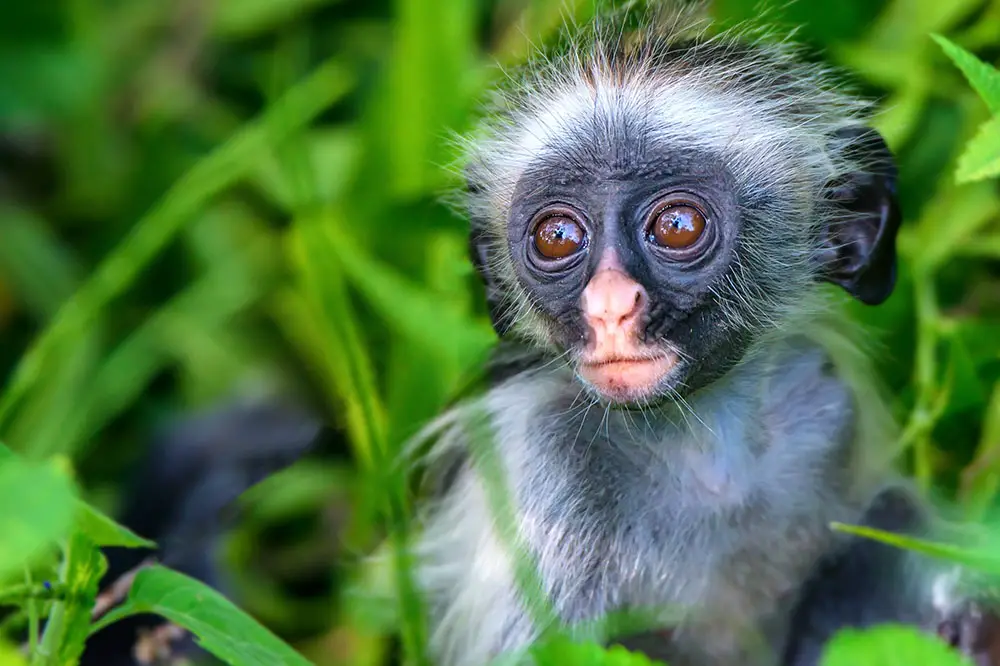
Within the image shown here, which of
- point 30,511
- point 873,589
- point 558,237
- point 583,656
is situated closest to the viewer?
point 30,511

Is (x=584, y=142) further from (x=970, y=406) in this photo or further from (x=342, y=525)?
(x=342, y=525)

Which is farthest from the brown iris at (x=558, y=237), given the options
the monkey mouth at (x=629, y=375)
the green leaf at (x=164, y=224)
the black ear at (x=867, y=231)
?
the green leaf at (x=164, y=224)

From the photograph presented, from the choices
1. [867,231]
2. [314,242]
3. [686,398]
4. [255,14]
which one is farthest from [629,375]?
[255,14]

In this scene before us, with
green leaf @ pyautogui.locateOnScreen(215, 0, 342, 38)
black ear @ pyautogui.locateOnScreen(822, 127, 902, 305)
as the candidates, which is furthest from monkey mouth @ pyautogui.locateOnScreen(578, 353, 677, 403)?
green leaf @ pyautogui.locateOnScreen(215, 0, 342, 38)

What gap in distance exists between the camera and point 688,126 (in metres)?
2.62

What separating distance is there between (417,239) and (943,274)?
5.61ft

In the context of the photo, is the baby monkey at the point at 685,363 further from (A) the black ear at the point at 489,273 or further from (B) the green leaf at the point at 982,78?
(B) the green leaf at the point at 982,78

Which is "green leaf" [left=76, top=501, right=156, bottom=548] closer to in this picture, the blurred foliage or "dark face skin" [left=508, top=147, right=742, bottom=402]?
the blurred foliage

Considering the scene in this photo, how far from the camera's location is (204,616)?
2238mm

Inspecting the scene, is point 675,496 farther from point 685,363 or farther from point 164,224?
point 164,224

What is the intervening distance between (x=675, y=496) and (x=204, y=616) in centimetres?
109

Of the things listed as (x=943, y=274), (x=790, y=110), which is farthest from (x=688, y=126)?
(x=943, y=274)

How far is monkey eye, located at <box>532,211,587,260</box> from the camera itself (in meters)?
2.50

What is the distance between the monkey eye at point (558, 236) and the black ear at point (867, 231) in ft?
2.06
